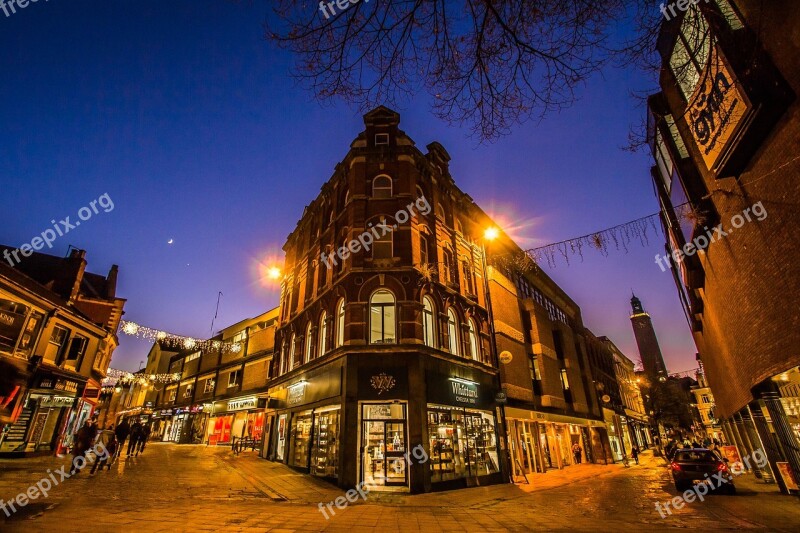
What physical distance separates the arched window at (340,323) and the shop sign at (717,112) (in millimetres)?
13475

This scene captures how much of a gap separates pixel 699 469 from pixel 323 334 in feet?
52.2

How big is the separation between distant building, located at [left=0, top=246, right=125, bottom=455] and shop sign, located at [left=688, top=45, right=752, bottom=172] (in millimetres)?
22674

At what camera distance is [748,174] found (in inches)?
331

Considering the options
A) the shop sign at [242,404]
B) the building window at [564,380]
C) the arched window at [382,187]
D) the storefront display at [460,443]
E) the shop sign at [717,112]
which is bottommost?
the storefront display at [460,443]

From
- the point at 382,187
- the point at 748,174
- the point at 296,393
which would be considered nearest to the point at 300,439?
the point at 296,393

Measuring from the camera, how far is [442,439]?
45.9 ft

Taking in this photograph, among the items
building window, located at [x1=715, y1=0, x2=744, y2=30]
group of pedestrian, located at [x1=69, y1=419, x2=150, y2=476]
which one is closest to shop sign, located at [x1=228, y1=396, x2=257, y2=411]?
group of pedestrian, located at [x1=69, y1=419, x2=150, y2=476]

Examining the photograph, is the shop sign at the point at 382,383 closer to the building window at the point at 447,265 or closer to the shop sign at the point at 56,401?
the building window at the point at 447,265

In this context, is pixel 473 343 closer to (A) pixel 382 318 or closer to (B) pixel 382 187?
(A) pixel 382 318

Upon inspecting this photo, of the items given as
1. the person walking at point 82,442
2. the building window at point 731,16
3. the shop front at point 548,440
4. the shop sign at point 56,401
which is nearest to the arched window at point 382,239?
the shop front at point 548,440

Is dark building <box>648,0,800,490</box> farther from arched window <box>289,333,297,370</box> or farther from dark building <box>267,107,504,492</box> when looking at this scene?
arched window <box>289,333,297,370</box>

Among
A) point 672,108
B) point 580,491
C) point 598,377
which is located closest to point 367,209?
point 672,108

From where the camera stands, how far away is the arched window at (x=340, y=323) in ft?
52.0

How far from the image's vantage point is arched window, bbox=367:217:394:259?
54.2ft
